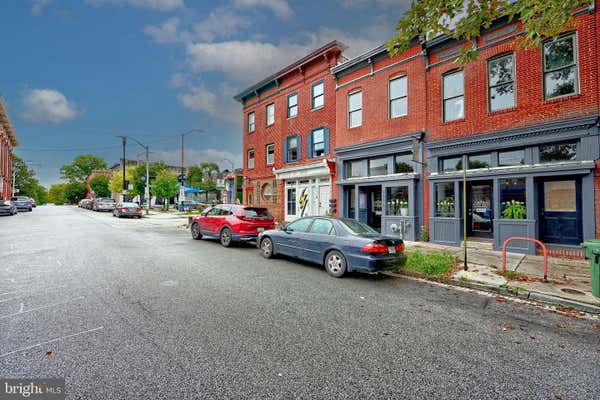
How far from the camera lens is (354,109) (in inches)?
596

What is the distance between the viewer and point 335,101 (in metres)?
16.3

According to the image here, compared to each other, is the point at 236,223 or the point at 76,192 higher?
the point at 76,192

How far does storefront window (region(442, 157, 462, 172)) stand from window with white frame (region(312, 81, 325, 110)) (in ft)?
26.4

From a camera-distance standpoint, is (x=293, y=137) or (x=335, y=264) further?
(x=293, y=137)

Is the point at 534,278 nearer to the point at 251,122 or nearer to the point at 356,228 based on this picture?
the point at 356,228

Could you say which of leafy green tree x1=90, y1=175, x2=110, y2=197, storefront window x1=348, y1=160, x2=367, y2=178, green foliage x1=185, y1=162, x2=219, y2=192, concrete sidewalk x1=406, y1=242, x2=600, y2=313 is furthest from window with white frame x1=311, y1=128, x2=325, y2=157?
leafy green tree x1=90, y1=175, x2=110, y2=197

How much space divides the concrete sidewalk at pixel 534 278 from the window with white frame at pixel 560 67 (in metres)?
5.28

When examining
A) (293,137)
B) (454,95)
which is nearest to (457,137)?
(454,95)

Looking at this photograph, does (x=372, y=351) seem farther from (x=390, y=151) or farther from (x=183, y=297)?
(x=390, y=151)

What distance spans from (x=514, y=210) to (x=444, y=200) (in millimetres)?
2338

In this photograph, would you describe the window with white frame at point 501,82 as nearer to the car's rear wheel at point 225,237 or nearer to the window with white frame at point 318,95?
the window with white frame at point 318,95

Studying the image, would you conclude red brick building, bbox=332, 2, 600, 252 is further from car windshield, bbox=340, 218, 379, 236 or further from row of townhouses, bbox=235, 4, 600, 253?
car windshield, bbox=340, 218, 379, 236

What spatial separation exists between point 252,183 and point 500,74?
1630 cm

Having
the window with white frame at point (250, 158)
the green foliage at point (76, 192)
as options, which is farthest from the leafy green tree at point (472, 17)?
the green foliage at point (76, 192)
